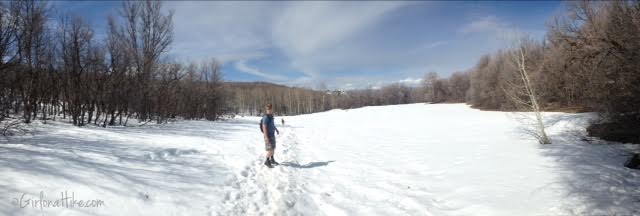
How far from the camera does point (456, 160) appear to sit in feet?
34.1

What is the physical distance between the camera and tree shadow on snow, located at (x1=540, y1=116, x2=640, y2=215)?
18.1ft

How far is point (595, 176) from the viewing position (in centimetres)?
752

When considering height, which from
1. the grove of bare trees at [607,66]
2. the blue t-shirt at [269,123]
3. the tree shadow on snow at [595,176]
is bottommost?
the tree shadow on snow at [595,176]

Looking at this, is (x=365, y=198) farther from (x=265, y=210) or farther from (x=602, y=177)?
(x=602, y=177)

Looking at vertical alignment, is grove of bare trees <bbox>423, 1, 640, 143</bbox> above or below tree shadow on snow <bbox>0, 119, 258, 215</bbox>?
above

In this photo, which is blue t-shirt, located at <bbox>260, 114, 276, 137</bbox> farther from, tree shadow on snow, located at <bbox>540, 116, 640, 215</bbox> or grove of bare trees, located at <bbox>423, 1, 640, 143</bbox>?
grove of bare trees, located at <bbox>423, 1, 640, 143</bbox>

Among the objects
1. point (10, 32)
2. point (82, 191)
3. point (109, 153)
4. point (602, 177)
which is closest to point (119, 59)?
point (10, 32)

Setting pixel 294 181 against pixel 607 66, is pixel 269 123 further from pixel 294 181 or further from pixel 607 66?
pixel 607 66

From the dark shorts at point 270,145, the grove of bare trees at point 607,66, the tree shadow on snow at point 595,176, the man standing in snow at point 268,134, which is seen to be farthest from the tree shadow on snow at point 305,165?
the grove of bare trees at point 607,66

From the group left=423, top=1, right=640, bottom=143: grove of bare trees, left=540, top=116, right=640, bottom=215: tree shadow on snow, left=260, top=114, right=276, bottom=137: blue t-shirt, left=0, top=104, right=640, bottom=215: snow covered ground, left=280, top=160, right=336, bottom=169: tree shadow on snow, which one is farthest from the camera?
left=423, top=1, right=640, bottom=143: grove of bare trees

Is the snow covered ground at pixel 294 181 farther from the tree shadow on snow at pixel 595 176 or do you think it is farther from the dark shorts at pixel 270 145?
the dark shorts at pixel 270 145

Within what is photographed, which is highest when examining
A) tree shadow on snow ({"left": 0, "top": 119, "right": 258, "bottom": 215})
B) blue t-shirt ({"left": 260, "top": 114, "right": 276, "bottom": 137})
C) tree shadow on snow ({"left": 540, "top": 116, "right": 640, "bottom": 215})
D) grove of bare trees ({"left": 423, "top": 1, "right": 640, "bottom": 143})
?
grove of bare trees ({"left": 423, "top": 1, "right": 640, "bottom": 143})

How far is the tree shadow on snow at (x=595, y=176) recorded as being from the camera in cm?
551

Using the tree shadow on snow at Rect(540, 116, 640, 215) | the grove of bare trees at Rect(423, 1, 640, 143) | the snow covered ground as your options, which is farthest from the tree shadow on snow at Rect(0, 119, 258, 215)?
the grove of bare trees at Rect(423, 1, 640, 143)
